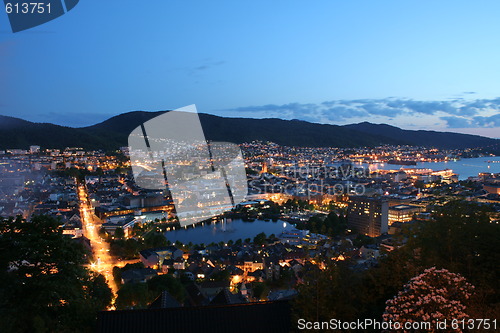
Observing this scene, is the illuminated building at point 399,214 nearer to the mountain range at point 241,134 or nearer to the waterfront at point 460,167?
the waterfront at point 460,167

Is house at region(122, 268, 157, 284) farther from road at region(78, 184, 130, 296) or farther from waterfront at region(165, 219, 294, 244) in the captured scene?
waterfront at region(165, 219, 294, 244)

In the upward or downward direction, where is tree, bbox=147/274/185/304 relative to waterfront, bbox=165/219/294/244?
upward

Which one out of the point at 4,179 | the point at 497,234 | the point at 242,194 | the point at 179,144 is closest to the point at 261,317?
the point at 497,234

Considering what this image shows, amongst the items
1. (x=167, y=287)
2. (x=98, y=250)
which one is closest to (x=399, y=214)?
(x=98, y=250)

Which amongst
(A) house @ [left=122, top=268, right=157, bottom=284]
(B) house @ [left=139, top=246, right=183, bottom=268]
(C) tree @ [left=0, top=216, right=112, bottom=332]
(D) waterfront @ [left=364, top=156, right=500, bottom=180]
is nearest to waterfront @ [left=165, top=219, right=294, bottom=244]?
(B) house @ [left=139, top=246, right=183, bottom=268]

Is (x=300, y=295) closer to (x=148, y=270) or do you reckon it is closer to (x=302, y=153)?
(x=148, y=270)

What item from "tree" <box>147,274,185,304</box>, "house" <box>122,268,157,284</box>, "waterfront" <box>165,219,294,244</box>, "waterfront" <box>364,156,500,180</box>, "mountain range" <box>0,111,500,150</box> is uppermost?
"mountain range" <box>0,111,500,150</box>
